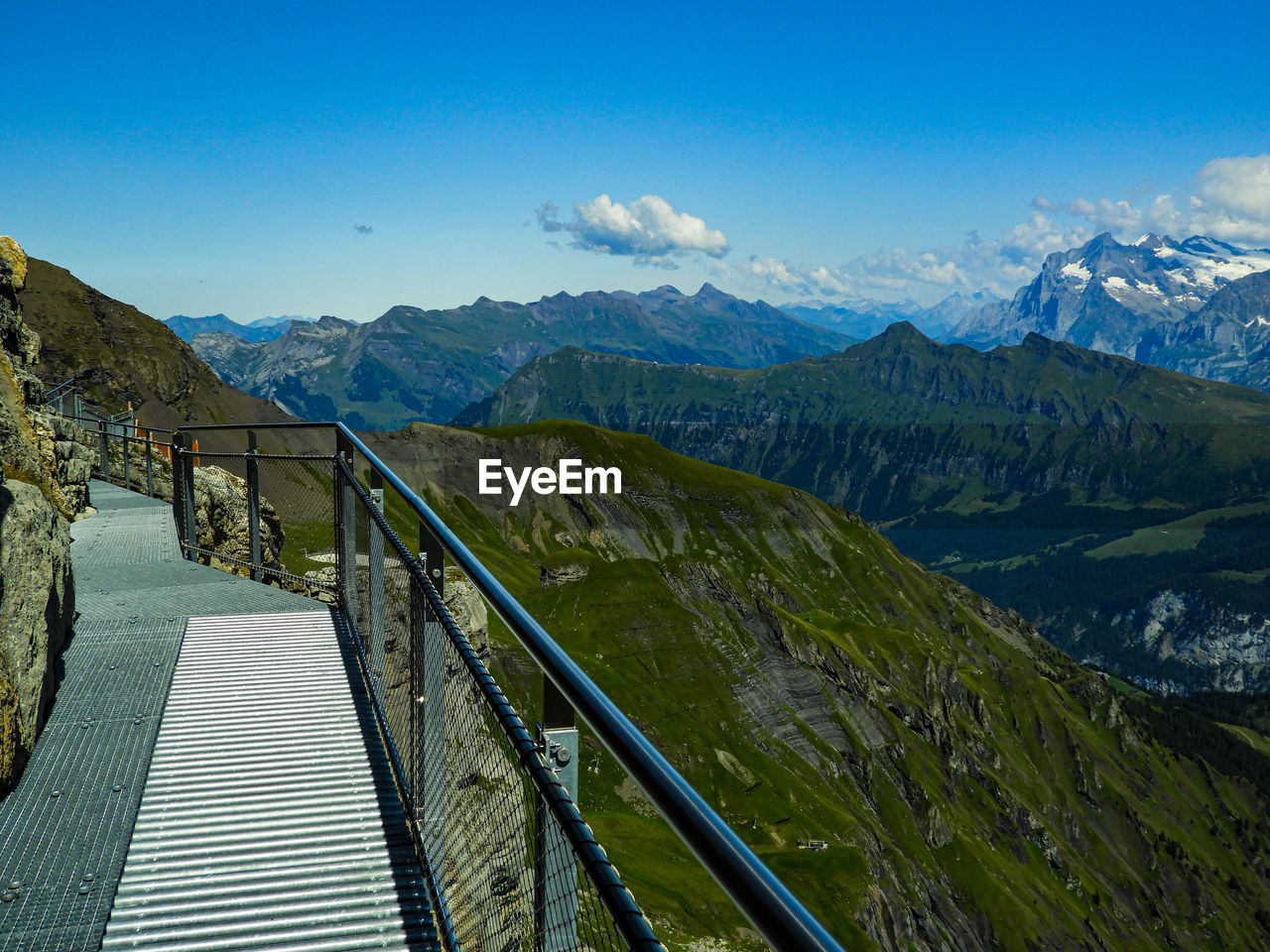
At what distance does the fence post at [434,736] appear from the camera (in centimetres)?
473

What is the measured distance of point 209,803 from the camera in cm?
536

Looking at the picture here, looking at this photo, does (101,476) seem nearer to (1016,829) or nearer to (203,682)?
(203,682)

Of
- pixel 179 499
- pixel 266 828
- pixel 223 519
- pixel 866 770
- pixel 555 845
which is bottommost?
pixel 866 770

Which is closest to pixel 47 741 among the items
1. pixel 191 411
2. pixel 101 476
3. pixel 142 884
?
pixel 142 884

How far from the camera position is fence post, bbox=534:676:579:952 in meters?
2.69

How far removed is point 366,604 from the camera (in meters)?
7.76

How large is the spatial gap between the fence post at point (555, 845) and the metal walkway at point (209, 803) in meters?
1.89

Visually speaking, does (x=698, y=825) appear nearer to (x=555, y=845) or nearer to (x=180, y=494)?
Result: (x=555, y=845)

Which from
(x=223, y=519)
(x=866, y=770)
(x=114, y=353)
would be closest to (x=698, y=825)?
(x=223, y=519)

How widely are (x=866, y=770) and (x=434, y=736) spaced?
114784 mm

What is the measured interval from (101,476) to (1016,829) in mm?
141769

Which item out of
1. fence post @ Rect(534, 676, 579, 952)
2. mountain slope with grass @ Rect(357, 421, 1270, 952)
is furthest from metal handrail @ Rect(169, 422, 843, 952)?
mountain slope with grass @ Rect(357, 421, 1270, 952)

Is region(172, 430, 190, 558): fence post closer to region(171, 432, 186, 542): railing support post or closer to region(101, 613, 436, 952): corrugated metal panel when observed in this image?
region(171, 432, 186, 542): railing support post

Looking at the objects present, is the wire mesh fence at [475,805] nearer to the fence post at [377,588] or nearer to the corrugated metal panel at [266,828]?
the corrugated metal panel at [266,828]
